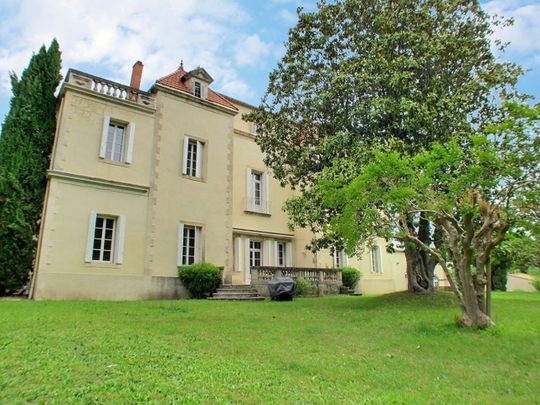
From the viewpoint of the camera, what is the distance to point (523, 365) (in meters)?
4.98

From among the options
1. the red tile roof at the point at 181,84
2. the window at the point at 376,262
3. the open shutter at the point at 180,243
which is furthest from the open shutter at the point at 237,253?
the window at the point at 376,262

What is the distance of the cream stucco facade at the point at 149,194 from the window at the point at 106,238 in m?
0.04

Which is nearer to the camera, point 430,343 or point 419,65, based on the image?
point 430,343

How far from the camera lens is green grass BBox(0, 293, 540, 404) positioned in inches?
139

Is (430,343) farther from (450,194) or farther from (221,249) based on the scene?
(221,249)

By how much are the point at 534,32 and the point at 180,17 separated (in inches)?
314

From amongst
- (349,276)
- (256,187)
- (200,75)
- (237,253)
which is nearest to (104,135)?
(200,75)

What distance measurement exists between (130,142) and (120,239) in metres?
3.90

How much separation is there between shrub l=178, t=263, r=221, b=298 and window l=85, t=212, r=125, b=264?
2.52m

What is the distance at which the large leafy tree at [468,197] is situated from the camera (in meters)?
6.48

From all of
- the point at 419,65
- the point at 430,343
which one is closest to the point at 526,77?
the point at 419,65

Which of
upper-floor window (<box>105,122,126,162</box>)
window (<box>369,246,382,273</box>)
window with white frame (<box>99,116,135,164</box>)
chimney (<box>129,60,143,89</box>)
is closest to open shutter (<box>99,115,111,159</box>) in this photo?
window with white frame (<box>99,116,135,164</box>)

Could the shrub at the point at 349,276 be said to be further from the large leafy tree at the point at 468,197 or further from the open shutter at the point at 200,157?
the large leafy tree at the point at 468,197

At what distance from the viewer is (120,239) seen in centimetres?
1372
